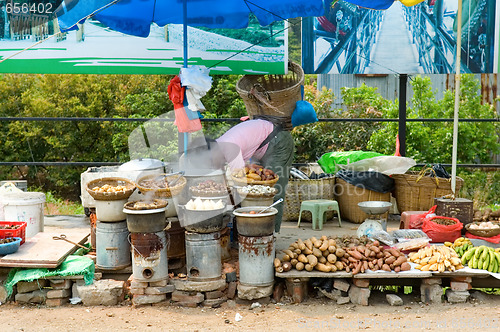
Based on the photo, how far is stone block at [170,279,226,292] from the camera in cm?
578

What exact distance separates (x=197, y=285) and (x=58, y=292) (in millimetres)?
1379

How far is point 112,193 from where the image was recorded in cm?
600

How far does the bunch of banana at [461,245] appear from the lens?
6066 mm

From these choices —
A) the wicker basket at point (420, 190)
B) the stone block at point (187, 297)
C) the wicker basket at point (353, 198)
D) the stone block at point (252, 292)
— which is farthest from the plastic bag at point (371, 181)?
the stone block at point (187, 297)

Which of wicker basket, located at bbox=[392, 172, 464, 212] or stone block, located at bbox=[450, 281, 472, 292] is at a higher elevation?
wicker basket, located at bbox=[392, 172, 464, 212]

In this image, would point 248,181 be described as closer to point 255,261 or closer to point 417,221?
point 255,261

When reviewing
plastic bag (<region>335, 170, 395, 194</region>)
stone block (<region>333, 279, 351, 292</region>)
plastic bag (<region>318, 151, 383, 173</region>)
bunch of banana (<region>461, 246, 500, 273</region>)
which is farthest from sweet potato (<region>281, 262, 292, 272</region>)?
plastic bag (<region>318, 151, 383, 173</region>)

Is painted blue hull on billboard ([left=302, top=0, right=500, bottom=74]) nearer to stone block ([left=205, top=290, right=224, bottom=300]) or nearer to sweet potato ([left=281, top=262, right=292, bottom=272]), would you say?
sweet potato ([left=281, top=262, right=292, bottom=272])

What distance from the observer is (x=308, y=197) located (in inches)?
316

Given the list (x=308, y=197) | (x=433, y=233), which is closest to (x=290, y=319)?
(x=433, y=233)

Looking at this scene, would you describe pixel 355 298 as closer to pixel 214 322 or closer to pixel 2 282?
pixel 214 322

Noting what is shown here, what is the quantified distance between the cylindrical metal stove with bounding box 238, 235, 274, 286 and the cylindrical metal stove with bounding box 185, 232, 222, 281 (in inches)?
10.4

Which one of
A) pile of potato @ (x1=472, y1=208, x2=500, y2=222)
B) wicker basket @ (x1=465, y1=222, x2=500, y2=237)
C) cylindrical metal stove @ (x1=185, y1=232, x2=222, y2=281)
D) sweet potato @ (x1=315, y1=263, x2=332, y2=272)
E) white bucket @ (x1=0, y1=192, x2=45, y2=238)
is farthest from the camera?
pile of potato @ (x1=472, y1=208, x2=500, y2=222)

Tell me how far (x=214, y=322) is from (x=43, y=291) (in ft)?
5.96
